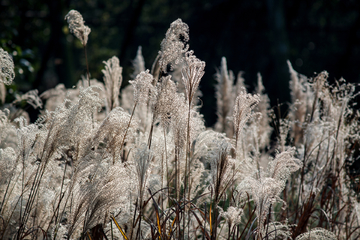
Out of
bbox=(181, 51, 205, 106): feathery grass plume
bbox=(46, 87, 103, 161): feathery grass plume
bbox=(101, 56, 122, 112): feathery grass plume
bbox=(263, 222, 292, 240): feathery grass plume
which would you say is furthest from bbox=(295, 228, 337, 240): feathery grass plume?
bbox=(101, 56, 122, 112): feathery grass plume

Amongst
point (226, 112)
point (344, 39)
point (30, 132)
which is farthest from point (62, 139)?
point (344, 39)

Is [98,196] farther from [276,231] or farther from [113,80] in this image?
[113,80]

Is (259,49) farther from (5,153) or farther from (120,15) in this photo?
(5,153)

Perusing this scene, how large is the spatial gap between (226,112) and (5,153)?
2851 mm

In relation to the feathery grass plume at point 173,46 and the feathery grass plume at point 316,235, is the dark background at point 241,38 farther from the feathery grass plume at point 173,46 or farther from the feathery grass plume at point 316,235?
the feathery grass plume at point 173,46

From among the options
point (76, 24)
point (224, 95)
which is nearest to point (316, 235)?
point (76, 24)

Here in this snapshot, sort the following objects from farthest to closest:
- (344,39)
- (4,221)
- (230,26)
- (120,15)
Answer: (120,15) → (344,39) → (230,26) → (4,221)

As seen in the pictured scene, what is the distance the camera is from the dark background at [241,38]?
816 cm

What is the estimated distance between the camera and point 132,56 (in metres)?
13.1

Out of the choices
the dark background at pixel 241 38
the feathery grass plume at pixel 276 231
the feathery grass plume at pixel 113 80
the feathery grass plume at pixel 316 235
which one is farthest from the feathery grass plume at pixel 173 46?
the dark background at pixel 241 38

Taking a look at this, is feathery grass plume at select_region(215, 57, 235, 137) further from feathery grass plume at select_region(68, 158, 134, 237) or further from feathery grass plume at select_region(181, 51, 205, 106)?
feathery grass plume at select_region(68, 158, 134, 237)

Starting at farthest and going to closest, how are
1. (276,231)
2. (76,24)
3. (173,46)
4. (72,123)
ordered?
(76,24) → (276,231) → (173,46) → (72,123)

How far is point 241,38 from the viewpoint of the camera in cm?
1074

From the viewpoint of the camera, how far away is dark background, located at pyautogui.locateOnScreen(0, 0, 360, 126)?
26.8ft
